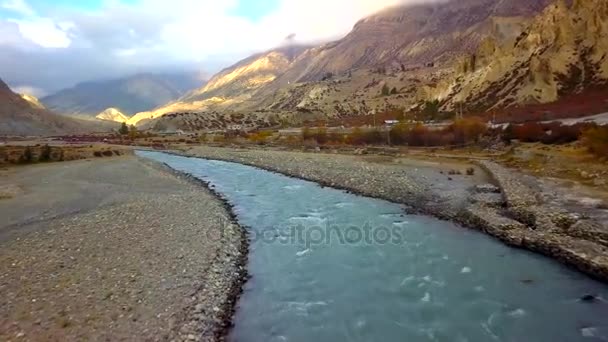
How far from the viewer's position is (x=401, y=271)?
16422 millimetres

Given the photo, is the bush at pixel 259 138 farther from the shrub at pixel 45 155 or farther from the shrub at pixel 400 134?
the shrub at pixel 45 155

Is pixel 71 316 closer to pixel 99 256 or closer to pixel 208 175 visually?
pixel 99 256

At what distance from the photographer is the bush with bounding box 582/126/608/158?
3397 centimetres

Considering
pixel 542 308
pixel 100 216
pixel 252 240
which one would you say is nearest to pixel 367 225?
pixel 252 240

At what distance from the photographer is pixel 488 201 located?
24375 millimetres

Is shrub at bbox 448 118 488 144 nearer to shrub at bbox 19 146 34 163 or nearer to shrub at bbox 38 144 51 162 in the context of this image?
shrub at bbox 38 144 51 162

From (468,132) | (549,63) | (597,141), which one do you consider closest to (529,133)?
(468,132)

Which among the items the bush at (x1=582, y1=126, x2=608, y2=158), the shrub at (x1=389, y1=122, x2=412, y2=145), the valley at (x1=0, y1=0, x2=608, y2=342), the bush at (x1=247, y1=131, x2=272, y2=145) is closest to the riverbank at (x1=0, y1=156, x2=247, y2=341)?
the valley at (x1=0, y1=0, x2=608, y2=342)

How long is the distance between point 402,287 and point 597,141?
28317 mm

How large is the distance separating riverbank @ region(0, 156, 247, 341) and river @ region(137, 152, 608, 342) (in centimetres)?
119

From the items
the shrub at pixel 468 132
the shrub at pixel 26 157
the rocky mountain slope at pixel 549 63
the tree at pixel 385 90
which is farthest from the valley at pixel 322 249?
the tree at pixel 385 90

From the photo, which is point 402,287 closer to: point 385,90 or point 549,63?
point 549,63

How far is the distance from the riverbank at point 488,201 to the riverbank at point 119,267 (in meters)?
10.5

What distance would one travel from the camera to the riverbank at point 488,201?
16906 millimetres
